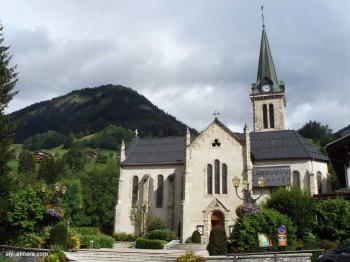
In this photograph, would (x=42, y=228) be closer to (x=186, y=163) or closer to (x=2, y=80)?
(x=2, y=80)

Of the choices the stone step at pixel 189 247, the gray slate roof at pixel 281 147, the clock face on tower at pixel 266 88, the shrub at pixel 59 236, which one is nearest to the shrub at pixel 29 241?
the shrub at pixel 59 236

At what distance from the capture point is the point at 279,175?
46.5m

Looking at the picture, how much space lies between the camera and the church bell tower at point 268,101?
62312mm

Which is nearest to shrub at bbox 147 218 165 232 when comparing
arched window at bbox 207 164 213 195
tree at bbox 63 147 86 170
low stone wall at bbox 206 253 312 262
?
arched window at bbox 207 164 213 195

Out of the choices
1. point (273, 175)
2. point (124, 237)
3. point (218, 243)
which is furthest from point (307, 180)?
point (218, 243)

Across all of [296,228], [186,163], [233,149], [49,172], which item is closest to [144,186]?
[186,163]

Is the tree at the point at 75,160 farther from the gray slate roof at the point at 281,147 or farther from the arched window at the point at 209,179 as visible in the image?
the arched window at the point at 209,179

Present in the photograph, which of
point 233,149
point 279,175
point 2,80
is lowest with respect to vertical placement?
point 279,175

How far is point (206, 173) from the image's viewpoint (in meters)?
47.2

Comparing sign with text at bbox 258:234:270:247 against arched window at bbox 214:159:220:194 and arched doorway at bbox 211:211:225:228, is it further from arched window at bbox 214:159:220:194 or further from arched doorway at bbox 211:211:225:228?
arched window at bbox 214:159:220:194

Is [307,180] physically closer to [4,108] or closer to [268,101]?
[268,101]

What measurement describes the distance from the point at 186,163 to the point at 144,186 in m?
8.53

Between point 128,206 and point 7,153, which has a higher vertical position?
point 7,153

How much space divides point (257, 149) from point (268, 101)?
15658 millimetres
